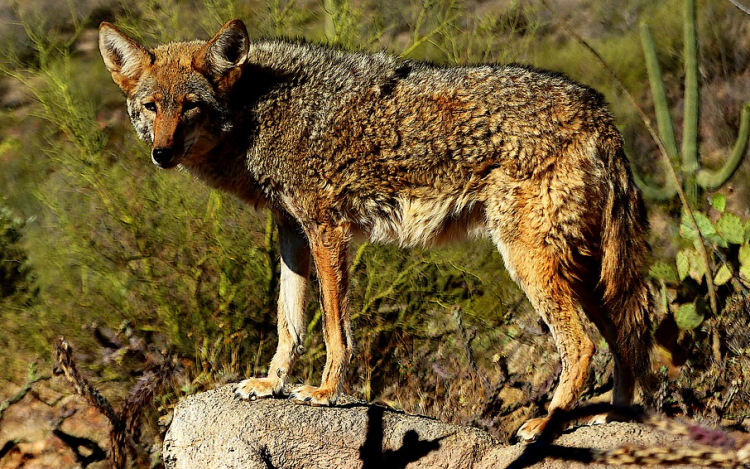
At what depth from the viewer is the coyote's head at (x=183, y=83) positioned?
5.35 metres

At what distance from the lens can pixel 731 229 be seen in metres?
6.39

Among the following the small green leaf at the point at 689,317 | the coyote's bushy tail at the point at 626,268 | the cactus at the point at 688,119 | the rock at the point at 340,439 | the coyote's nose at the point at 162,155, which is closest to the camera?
the rock at the point at 340,439

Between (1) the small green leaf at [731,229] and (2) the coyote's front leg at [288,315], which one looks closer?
(2) the coyote's front leg at [288,315]

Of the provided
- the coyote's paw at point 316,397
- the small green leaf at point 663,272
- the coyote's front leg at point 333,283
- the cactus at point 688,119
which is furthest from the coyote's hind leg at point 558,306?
the cactus at point 688,119

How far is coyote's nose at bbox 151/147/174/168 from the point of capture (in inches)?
200

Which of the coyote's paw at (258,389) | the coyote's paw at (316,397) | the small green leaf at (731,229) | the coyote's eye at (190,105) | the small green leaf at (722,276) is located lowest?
the coyote's paw at (316,397)

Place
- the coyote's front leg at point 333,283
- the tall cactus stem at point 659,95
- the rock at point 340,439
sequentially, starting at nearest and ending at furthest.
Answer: the rock at point 340,439 → the coyote's front leg at point 333,283 → the tall cactus stem at point 659,95

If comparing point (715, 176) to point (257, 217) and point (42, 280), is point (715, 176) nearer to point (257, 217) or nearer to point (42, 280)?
point (257, 217)

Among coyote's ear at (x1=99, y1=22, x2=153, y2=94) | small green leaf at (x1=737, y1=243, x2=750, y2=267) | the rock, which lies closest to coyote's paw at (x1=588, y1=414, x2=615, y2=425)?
the rock

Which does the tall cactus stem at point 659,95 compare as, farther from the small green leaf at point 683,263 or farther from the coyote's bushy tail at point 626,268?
the coyote's bushy tail at point 626,268

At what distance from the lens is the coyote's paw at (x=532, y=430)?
491 centimetres

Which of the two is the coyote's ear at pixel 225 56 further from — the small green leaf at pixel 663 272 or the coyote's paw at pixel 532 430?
the small green leaf at pixel 663 272

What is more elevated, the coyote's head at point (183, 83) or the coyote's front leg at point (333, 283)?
the coyote's head at point (183, 83)

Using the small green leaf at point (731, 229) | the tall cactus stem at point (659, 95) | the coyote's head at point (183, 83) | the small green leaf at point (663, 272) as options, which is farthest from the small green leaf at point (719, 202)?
the coyote's head at point (183, 83)
